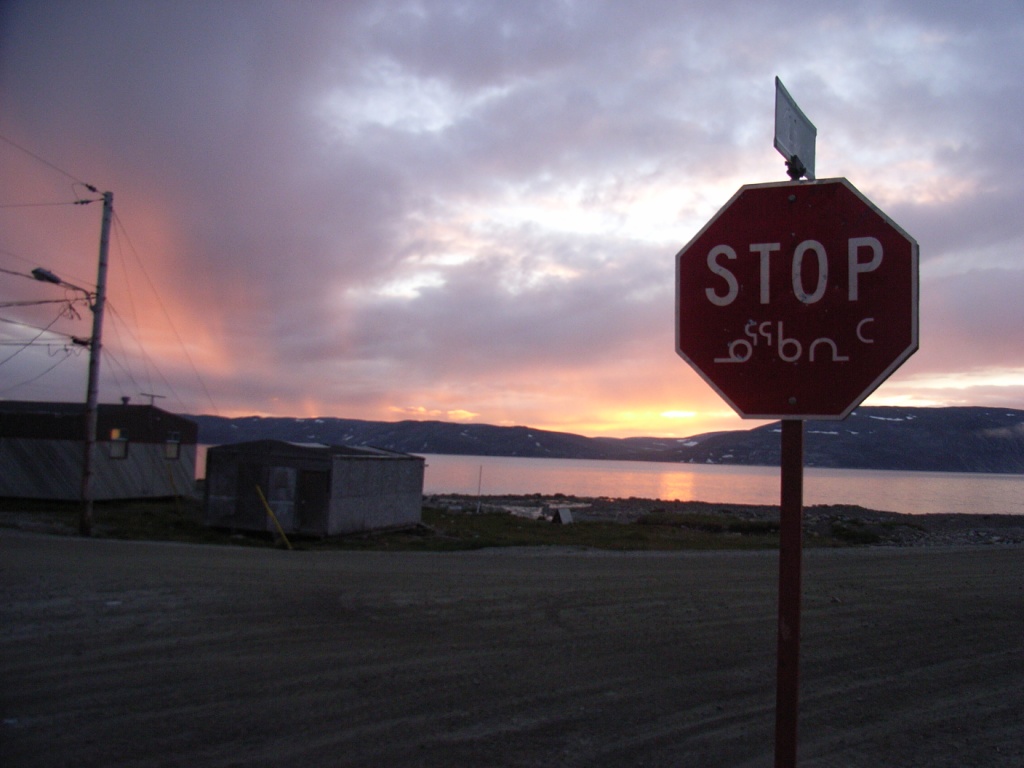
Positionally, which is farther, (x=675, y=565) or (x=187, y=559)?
(x=675, y=565)

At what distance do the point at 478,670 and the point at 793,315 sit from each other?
17.9 ft

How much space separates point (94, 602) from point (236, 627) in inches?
95.2

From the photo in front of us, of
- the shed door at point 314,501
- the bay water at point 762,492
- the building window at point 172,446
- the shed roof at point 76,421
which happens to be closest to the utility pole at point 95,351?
the shed door at point 314,501

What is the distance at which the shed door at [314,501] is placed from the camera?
72.4ft

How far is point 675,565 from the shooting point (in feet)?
55.6

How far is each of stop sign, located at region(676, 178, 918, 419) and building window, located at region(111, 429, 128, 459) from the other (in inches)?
1299

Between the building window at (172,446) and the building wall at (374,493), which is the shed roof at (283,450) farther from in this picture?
the building window at (172,446)

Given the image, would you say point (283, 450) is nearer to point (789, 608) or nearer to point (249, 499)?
point (249, 499)

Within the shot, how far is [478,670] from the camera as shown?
7.38m

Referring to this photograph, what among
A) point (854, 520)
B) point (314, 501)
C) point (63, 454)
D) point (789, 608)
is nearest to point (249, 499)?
point (314, 501)

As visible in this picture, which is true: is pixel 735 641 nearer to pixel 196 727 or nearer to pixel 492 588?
pixel 492 588

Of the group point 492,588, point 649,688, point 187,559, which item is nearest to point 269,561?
point 187,559

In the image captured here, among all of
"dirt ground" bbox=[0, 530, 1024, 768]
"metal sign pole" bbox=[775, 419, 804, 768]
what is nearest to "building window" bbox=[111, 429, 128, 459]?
"dirt ground" bbox=[0, 530, 1024, 768]

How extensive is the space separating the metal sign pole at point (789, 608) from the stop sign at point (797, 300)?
0.23m
